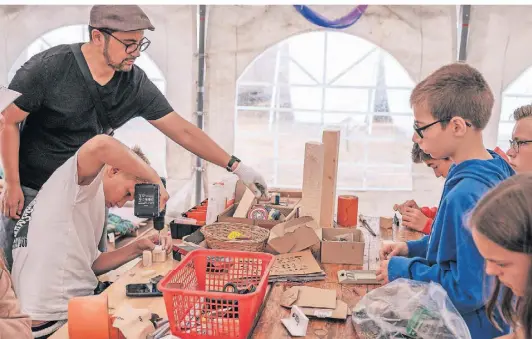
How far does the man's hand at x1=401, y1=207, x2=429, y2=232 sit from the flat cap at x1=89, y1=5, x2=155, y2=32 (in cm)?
161

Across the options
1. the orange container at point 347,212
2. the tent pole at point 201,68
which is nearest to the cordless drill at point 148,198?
the orange container at point 347,212

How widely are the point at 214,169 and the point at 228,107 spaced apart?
1.66 ft

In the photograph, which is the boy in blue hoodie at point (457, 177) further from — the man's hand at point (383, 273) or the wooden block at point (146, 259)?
the wooden block at point (146, 259)

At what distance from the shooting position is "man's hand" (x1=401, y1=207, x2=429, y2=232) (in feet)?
8.96

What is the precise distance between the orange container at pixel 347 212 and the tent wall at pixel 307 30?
5.60 feet

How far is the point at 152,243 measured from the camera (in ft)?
7.66

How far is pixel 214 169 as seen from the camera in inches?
171

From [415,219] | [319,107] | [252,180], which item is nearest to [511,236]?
[415,219]

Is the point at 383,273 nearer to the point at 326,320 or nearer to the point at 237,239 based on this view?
the point at 326,320

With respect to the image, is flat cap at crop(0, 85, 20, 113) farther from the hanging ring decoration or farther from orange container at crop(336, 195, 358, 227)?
the hanging ring decoration

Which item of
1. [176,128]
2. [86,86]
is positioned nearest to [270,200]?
[176,128]

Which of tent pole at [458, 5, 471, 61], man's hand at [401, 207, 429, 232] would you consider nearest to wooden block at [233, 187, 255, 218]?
man's hand at [401, 207, 429, 232]

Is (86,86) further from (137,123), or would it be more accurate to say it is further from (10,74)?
(137,123)

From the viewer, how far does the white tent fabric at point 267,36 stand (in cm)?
402
